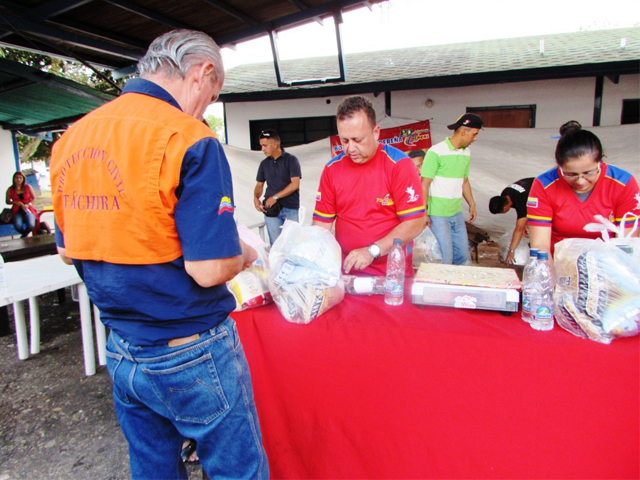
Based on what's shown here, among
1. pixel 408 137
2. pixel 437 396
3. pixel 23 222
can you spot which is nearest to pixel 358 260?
pixel 437 396

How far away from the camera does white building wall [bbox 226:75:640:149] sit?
5.95m

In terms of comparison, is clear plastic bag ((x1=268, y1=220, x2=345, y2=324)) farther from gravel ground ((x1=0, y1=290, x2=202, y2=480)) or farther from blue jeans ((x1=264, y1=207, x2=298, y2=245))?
blue jeans ((x1=264, y1=207, x2=298, y2=245))

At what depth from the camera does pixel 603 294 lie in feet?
4.57

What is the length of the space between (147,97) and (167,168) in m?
0.26

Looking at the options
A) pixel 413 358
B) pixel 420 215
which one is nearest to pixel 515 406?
pixel 413 358

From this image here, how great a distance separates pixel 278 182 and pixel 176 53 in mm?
4480

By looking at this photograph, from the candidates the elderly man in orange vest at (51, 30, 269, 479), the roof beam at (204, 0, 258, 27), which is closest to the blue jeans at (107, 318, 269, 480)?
the elderly man in orange vest at (51, 30, 269, 479)

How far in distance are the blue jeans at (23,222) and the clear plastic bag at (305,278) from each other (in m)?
8.69

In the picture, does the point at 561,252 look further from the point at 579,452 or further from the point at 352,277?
the point at 352,277

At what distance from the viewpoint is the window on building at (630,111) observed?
5.89 metres

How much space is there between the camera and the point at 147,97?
1.11 m

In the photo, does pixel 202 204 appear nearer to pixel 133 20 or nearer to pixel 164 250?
pixel 164 250

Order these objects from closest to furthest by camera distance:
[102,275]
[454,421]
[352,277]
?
1. [102,275]
2. [454,421]
3. [352,277]

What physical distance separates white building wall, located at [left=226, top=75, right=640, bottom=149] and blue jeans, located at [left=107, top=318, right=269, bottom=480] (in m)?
6.16
